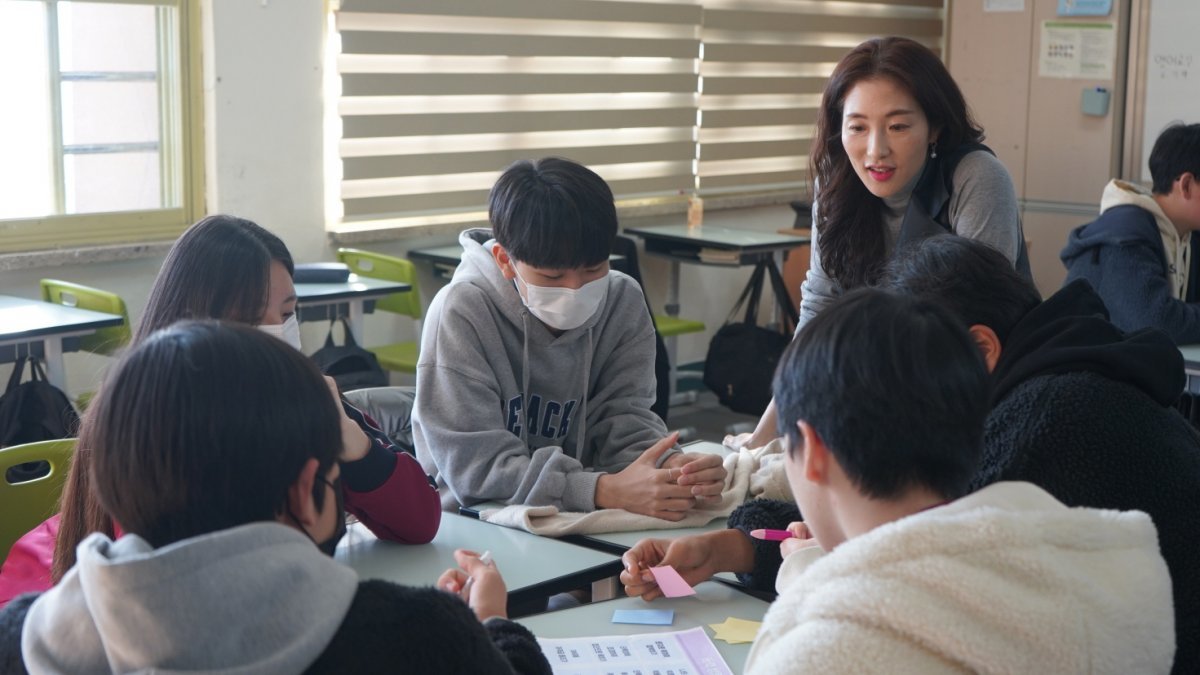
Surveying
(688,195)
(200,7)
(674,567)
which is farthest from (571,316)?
(688,195)

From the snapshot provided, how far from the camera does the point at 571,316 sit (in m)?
2.40

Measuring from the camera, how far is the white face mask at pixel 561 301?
2.36 meters

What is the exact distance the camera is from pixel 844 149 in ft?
9.30

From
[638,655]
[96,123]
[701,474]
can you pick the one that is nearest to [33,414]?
[96,123]

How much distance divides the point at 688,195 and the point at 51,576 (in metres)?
4.61

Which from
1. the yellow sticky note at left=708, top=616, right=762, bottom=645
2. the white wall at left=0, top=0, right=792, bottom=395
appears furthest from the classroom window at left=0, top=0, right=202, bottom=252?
the yellow sticky note at left=708, top=616, right=762, bottom=645

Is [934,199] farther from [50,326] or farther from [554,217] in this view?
[50,326]

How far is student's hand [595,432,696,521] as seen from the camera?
2172 mm

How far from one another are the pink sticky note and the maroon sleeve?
0.39 metres

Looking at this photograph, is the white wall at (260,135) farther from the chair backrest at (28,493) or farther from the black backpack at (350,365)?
the chair backrest at (28,493)

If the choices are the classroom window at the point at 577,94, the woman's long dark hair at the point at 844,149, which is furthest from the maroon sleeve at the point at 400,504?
the classroom window at the point at 577,94

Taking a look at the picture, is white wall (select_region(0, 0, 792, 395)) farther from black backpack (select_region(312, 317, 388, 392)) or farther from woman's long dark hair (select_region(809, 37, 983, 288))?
woman's long dark hair (select_region(809, 37, 983, 288))

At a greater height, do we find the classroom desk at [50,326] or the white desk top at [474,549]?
the classroom desk at [50,326]

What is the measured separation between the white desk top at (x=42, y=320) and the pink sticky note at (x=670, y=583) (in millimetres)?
2307
